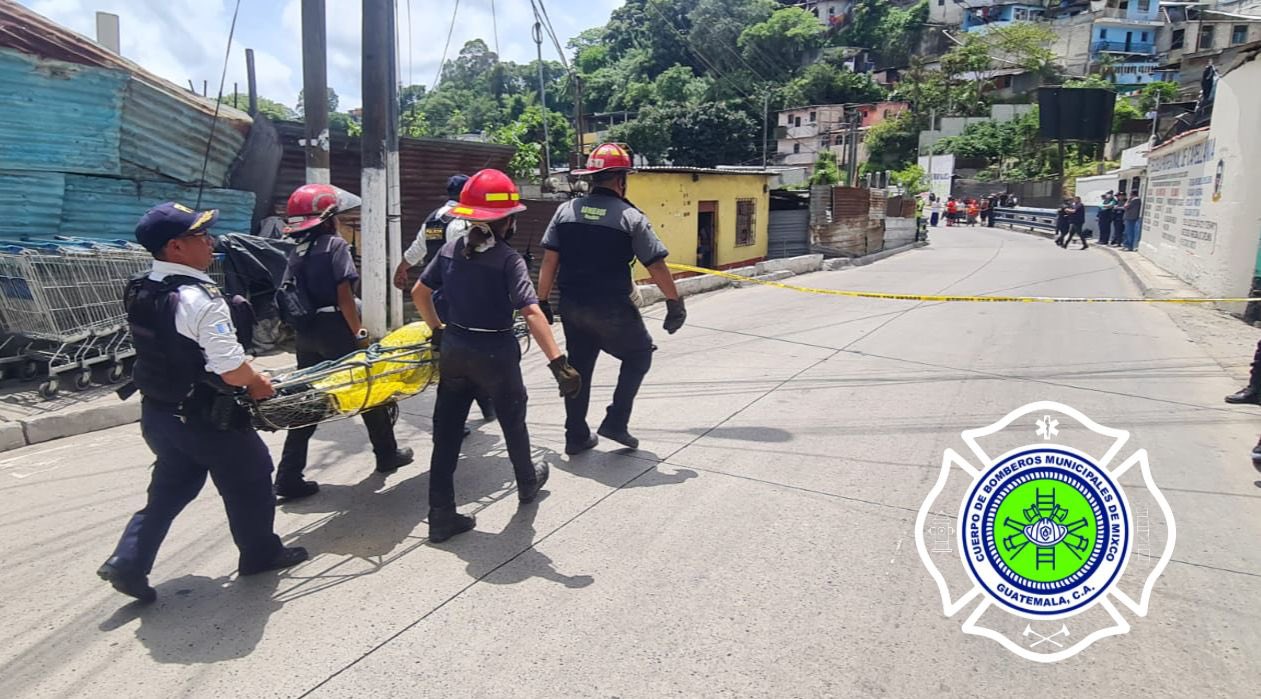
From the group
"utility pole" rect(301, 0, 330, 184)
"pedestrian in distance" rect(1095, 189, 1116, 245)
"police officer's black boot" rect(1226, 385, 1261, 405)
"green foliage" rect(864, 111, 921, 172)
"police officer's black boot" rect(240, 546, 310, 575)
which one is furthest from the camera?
"green foliage" rect(864, 111, 921, 172)

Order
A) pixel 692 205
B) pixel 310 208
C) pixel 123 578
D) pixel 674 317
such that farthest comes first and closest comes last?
pixel 692 205 < pixel 674 317 < pixel 310 208 < pixel 123 578

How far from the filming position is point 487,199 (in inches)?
154

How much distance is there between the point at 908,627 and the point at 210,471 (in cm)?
297

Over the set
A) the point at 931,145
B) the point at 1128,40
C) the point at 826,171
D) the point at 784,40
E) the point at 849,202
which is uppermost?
the point at 784,40

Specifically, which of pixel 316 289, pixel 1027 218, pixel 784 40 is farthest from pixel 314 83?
pixel 784 40

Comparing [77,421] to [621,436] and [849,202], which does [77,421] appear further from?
[849,202]

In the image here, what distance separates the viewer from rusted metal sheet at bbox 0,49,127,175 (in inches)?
293

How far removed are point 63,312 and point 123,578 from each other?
15.4 ft

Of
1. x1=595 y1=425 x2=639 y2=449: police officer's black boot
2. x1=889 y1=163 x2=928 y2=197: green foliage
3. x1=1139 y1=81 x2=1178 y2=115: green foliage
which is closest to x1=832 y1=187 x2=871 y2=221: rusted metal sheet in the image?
x1=595 y1=425 x2=639 y2=449: police officer's black boot

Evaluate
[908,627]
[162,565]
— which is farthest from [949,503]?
[162,565]

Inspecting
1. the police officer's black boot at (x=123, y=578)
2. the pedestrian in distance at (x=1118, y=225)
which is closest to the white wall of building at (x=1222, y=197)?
the pedestrian in distance at (x=1118, y=225)

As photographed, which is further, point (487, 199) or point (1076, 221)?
point (1076, 221)

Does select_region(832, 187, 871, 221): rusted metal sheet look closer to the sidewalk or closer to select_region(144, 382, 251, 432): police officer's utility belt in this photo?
the sidewalk

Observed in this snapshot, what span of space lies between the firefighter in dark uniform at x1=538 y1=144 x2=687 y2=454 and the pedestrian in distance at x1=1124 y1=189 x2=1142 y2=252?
23.4 meters
